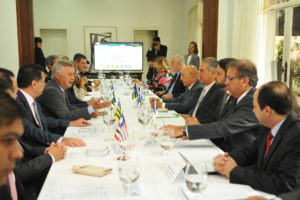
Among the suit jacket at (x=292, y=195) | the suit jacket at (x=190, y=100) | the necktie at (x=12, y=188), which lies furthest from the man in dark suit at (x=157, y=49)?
the suit jacket at (x=292, y=195)

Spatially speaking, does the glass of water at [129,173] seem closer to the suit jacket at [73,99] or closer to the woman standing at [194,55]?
the suit jacket at [73,99]

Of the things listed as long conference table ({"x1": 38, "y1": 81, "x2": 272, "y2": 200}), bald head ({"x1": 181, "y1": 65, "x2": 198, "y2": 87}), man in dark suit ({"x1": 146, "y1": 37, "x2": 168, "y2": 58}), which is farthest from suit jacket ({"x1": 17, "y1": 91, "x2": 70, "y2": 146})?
man in dark suit ({"x1": 146, "y1": 37, "x2": 168, "y2": 58})

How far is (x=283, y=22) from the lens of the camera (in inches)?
212

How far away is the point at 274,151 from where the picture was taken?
5.63 ft

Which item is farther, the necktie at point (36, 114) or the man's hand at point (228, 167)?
the necktie at point (36, 114)

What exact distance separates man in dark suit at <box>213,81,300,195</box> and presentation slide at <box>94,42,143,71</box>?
8.63 meters

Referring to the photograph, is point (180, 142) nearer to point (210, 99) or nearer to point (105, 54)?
point (210, 99)

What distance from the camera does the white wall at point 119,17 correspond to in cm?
1102

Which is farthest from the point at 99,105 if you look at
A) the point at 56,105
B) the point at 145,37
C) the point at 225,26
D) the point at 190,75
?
the point at 145,37

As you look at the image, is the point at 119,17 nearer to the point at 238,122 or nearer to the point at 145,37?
the point at 145,37

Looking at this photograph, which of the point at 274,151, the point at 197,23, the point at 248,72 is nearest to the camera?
the point at 274,151

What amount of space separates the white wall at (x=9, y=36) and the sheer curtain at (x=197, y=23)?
5530 mm

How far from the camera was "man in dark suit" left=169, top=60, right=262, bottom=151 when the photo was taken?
7.72 feet

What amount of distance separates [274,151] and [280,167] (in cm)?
12
